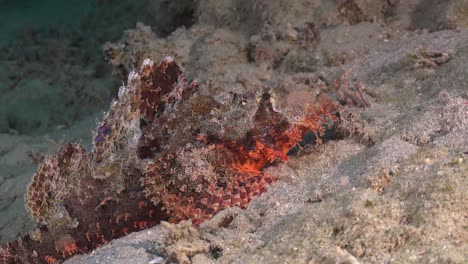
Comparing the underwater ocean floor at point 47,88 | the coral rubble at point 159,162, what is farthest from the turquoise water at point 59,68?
the coral rubble at point 159,162

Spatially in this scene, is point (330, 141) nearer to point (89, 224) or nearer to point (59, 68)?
point (89, 224)

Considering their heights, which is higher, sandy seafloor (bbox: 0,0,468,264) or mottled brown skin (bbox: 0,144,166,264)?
sandy seafloor (bbox: 0,0,468,264)

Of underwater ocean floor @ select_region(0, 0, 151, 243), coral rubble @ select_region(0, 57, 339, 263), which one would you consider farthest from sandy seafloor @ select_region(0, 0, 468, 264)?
coral rubble @ select_region(0, 57, 339, 263)

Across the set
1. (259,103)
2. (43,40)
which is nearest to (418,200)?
(259,103)

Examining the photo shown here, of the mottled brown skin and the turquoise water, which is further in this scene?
the turquoise water

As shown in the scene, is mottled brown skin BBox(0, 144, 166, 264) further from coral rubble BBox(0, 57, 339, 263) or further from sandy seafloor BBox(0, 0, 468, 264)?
sandy seafloor BBox(0, 0, 468, 264)

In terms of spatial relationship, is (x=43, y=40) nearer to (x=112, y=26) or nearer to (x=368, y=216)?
(x=112, y=26)

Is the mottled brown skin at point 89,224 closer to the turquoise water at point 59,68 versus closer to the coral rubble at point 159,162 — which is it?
the coral rubble at point 159,162
